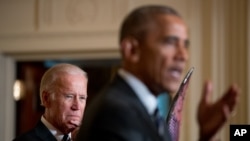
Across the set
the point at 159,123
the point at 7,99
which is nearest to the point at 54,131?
the point at 159,123

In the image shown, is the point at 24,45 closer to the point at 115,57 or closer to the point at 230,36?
the point at 115,57

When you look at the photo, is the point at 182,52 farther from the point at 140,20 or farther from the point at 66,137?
the point at 66,137

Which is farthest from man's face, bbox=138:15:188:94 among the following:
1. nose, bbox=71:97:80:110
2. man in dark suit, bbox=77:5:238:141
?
nose, bbox=71:97:80:110

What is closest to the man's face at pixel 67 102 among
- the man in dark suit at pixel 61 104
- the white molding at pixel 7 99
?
the man in dark suit at pixel 61 104

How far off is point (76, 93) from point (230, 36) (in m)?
2.52

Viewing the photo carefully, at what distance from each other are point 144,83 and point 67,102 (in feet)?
2.45

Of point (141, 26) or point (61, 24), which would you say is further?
point (61, 24)

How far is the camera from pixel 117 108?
0.82 m

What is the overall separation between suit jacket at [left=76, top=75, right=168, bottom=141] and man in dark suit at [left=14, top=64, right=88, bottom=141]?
698mm

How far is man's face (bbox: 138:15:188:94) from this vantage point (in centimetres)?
81

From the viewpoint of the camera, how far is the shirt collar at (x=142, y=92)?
840mm

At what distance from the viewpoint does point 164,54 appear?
2.64 ft

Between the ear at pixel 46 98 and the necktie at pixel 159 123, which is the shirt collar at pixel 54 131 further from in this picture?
the necktie at pixel 159 123

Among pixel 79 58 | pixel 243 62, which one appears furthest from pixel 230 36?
pixel 79 58
